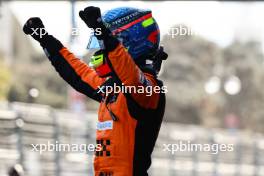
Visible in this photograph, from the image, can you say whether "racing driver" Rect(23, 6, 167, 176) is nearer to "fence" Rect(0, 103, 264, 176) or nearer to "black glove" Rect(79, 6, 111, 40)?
"black glove" Rect(79, 6, 111, 40)

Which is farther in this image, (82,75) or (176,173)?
(176,173)

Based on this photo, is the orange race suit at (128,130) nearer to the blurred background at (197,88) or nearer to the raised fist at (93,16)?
the raised fist at (93,16)

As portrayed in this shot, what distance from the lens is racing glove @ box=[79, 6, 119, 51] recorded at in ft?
8.32

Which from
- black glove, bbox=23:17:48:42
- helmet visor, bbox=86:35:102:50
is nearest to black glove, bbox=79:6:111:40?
helmet visor, bbox=86:35:102:50

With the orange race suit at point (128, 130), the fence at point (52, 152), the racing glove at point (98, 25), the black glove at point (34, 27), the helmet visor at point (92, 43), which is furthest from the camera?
the fence at point (52, 152)

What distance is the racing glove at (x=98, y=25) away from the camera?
2.54m

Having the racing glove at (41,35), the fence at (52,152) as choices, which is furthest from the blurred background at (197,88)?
the racing glove at (41,35)

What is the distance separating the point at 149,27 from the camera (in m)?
2.94

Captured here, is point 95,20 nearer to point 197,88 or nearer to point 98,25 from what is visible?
point 98,25

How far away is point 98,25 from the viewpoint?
2549 millimetres

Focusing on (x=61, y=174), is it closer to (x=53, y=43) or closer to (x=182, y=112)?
(x=53, y=43)

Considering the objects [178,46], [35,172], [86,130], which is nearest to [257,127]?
[178,46]

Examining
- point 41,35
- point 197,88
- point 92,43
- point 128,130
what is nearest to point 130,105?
point 128,130

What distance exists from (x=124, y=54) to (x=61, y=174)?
5.32 metres
